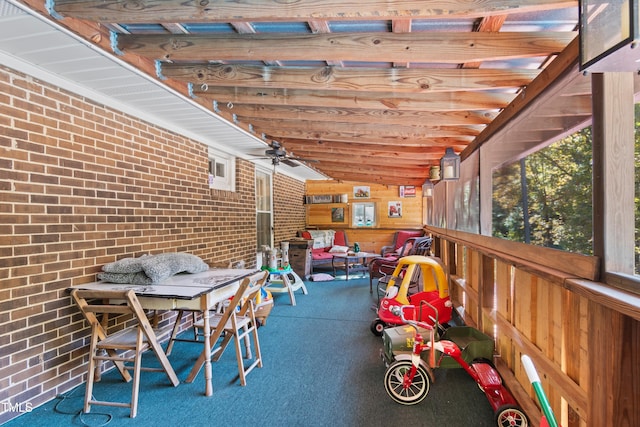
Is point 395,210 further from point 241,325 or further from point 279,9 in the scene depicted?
point 279,9

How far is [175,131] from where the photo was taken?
12.3 ft

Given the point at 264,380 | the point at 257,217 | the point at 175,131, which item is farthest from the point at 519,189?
the point at 257,217

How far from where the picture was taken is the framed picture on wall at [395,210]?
9.05 m

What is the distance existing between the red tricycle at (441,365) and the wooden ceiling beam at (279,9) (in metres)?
2.01

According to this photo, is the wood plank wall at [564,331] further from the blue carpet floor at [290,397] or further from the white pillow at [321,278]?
the white pillow at [321,278]

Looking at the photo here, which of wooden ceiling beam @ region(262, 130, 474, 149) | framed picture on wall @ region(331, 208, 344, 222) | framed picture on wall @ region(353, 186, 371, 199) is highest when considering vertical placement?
wooden ceiling beam @ region(262, 130, 474, 149)

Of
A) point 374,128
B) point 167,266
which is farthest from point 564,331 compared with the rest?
point 167,266

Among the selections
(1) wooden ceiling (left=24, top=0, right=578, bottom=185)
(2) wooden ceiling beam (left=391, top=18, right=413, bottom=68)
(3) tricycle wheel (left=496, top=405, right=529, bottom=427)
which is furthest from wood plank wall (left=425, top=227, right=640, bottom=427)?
(2) wooden ceiling beam (left=391, top=18, right=413, bottom=68)

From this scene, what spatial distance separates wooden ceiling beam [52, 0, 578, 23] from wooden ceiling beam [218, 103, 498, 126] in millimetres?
1518

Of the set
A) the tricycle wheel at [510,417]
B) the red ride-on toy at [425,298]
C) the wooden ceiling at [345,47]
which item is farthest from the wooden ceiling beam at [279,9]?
the red ride-on toy at [425,298]

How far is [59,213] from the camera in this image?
2457mm

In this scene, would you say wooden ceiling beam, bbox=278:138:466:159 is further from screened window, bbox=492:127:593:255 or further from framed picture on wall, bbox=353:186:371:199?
framed picture on wall, bbox=353:186:371:199

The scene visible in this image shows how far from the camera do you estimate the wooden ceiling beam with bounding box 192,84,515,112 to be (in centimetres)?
268

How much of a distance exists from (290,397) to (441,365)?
1166 millimetres
